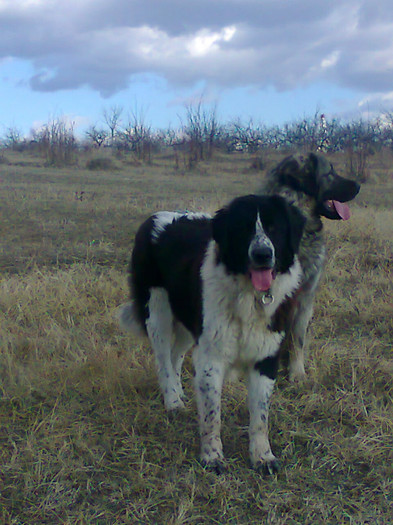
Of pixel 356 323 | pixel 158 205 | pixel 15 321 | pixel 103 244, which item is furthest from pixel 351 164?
pixel 15 321

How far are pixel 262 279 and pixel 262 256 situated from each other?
0.15m

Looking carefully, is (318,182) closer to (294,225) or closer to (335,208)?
(335,208)

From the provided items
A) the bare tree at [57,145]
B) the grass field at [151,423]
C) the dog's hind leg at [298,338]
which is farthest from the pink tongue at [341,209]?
the bare tree at [57,145]

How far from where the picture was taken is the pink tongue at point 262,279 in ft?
8.77

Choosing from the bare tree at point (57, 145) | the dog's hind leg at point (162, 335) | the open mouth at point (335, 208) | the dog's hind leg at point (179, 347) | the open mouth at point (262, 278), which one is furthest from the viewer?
the bare tree at point (57, 145)

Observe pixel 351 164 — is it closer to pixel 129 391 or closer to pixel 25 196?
pixel 25 196

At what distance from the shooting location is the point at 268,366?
2811 millimetres

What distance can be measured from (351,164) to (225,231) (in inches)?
709

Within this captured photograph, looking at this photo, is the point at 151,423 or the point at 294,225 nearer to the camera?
the point at 294,225

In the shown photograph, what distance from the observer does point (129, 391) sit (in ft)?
11.5

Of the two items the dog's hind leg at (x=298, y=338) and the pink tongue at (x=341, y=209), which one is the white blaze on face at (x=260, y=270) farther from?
the pink tongue at (x=341, y=209)

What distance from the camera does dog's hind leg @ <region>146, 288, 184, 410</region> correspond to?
3.46m

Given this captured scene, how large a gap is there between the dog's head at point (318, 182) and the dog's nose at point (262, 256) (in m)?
1.33

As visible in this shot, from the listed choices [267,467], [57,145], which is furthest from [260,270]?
[57,145]
